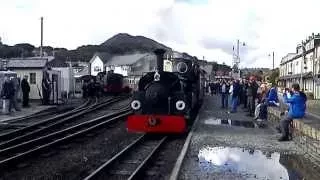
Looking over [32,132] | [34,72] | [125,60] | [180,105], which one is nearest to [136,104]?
[180,105]

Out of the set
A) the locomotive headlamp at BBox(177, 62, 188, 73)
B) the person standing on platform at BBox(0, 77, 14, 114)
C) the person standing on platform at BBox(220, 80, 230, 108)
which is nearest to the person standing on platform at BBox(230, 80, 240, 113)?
the person standing on platform at BBox(220, 80, 230, 108)

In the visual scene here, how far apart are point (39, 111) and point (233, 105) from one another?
10.2 metres

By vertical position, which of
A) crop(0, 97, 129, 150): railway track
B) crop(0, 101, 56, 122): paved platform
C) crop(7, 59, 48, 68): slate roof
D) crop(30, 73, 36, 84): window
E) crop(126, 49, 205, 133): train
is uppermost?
crop(7, 59, 48, 68): slate roof

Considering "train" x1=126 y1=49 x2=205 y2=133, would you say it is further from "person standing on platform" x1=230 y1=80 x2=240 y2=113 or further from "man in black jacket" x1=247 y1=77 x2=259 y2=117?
"person standing on platform" x1=230 y1=80 x2=240 y2=113

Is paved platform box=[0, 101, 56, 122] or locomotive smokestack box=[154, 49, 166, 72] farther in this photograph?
paved platform box=[0, 101, 56, 122]

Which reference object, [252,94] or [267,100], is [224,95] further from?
[267,100]

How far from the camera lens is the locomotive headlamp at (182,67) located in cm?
1948

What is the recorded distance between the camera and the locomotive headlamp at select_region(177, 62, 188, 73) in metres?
19.5

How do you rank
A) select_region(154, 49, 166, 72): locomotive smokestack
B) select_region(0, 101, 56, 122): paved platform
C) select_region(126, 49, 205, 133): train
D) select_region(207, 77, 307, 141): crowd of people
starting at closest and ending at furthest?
1. select_region(207, 77, 307, 141): crowd of people
2. select_region(126, 49, 205, 133): train
3. select_region(154, 49, 166, 72): locomotive smokestack
4. select_region(0, 101, 56, 122): paved platform

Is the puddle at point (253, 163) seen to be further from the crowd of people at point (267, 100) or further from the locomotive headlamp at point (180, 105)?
the locomotive headlamp at point (180, 105)

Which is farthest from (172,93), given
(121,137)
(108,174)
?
(108,174)

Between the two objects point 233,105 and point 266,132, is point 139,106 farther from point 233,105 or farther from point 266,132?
point 233,105

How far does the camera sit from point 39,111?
90.9ft

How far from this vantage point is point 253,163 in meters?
11.4
